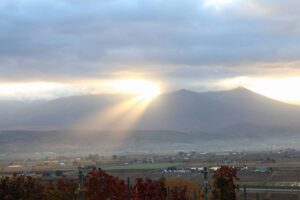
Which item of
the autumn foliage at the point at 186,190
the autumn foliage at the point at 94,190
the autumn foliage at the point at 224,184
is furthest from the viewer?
the autumn foliage at the point at 186,190

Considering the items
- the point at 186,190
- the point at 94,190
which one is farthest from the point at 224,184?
the point at 186,190

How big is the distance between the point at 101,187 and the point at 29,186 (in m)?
5.54

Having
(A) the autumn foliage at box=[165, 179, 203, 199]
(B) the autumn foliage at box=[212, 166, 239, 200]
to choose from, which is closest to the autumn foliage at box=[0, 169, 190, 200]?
(A) the autumn foliage at box=[165, 179, 203, 199]

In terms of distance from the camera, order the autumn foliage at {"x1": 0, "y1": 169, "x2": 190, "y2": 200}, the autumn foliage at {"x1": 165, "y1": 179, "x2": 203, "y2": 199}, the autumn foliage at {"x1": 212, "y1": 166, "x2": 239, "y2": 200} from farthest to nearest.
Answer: the autumn foliage at {"x1": 165, "y1": 179, "x2": 203, "y2": 199} → the autumn foliage at {"x1": 0, "y1": 169, "x2": 190, "y2": 200} → the autumn foliage at {"x1": 212, "y1": 166, "x2": 239, "y2": 200}

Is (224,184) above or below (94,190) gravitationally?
above

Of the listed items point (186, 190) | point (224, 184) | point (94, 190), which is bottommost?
point (186, 190)

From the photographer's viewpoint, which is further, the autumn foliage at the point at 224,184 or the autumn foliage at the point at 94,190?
the autumn foliage at the point at 94,190

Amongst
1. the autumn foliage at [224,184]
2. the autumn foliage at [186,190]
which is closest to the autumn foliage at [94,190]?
the autumn foliage at [186,190]

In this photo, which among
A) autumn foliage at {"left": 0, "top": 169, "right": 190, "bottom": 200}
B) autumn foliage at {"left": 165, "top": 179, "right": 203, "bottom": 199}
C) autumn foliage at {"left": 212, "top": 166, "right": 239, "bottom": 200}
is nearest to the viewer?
autumn foliage at {"left": 212, "top": 166, "right": 239, "bottom": 200}

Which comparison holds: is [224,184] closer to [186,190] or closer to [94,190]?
[94,190]

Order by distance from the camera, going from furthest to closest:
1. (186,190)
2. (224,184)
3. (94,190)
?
1. (186,190)
2. (94,190)
3. (224,184)

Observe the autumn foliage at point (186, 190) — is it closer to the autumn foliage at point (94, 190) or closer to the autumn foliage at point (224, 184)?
the autumn foliage at point (94, 190)

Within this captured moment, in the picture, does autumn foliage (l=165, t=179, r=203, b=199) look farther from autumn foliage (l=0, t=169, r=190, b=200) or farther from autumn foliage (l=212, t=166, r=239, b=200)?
autumn foliage (l=212, t=166, r=239, b=200)

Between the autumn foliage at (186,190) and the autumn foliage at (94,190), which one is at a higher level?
the autumn foliage at (94,190)
